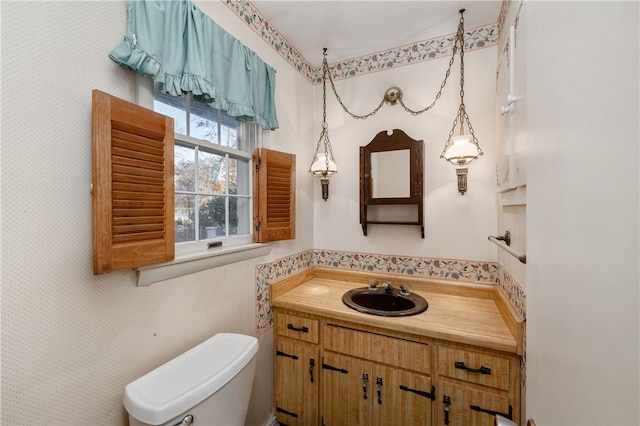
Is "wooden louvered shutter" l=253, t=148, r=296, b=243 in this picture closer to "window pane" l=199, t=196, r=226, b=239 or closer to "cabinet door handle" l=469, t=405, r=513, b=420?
"window pane" l=199, t=196, r=226, b=239

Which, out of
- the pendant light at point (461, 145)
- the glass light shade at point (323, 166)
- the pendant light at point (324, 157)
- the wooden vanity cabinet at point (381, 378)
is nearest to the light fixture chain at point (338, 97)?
the pendant light at point (324, 157)

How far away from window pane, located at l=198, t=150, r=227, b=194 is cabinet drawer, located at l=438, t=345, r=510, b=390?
4.86 feet

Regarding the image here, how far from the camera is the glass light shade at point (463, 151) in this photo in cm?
158

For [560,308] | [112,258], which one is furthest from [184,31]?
[560,308]

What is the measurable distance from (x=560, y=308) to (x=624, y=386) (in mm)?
171

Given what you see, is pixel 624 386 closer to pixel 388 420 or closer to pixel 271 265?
pixel 388 420

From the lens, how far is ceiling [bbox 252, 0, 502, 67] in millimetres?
1557

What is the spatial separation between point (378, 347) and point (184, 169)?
1421mm

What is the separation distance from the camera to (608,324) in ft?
0.93

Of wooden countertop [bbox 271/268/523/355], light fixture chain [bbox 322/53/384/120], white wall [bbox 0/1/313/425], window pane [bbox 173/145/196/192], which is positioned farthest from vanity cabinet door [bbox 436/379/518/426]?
light fixture chain [bbox 322/53/384/120]

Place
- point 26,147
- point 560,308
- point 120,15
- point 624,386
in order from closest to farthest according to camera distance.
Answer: point 624,386, point 560,308, point 26,147, point 120,15

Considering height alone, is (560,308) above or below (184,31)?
below

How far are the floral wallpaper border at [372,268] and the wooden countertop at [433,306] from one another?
51mm

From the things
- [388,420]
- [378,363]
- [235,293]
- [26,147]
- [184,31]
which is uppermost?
[184,31]
